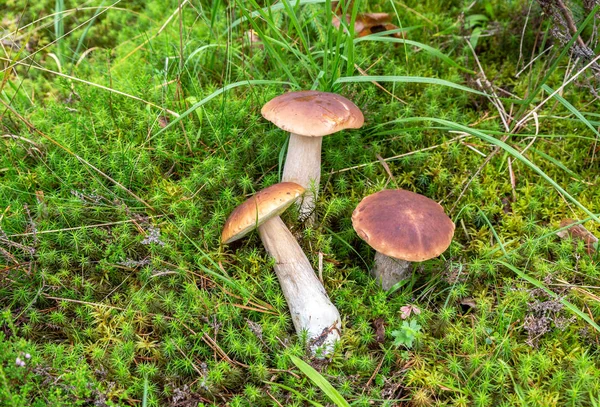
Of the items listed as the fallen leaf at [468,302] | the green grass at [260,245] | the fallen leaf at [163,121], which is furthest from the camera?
the fallen leaf at [163,121]

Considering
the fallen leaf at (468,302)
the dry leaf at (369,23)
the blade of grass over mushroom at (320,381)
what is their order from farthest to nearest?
1. the dry leaf at (369,23)
2. the fallen leaf at (468,302)
3. the blade of grass over mushroom at (320,381)

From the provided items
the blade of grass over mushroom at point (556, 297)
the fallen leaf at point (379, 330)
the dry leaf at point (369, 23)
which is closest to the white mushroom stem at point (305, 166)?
the fallen leaf at point (379, 330)

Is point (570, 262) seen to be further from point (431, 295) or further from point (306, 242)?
point (306, 242)

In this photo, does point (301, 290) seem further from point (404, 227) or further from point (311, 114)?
point (311, 114)

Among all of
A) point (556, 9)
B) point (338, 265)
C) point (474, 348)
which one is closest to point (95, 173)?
point (338, 265)

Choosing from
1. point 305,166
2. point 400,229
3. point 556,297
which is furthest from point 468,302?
point 305,166

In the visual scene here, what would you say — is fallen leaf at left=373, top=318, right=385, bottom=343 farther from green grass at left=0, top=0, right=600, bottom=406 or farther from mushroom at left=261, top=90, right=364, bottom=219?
mushroom at left=261, top=90, right=364, bottom=219

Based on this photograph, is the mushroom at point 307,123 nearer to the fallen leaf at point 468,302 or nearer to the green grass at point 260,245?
the green grass at point 260,245
